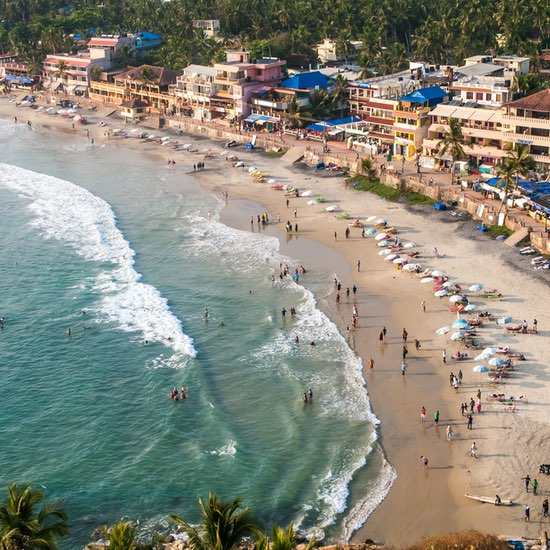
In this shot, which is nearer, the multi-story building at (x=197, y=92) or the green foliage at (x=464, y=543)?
the green foliage at (x=464, y=543)

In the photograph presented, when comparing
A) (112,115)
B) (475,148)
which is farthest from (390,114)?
(112,115)

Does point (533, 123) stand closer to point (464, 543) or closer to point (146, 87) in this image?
point (464, 543)

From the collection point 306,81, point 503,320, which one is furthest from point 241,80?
point 503,320

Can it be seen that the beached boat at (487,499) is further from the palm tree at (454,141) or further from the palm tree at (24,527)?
the palm tree at (454,141)

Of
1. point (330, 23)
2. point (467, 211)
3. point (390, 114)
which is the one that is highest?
point (330, 23)

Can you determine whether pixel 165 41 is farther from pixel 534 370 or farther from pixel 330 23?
pixel 534 370

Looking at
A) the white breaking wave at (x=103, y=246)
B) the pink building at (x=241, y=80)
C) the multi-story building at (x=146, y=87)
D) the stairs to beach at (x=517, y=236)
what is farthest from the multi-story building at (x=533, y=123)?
the multi-story building at (x=146, y=87)

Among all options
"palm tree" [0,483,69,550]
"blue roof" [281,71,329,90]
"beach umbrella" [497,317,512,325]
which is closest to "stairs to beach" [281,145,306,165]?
"blue roof" [281,71,329,90]

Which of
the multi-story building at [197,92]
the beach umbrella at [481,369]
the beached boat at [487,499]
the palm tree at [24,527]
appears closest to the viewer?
the palm tree at [24,527]
